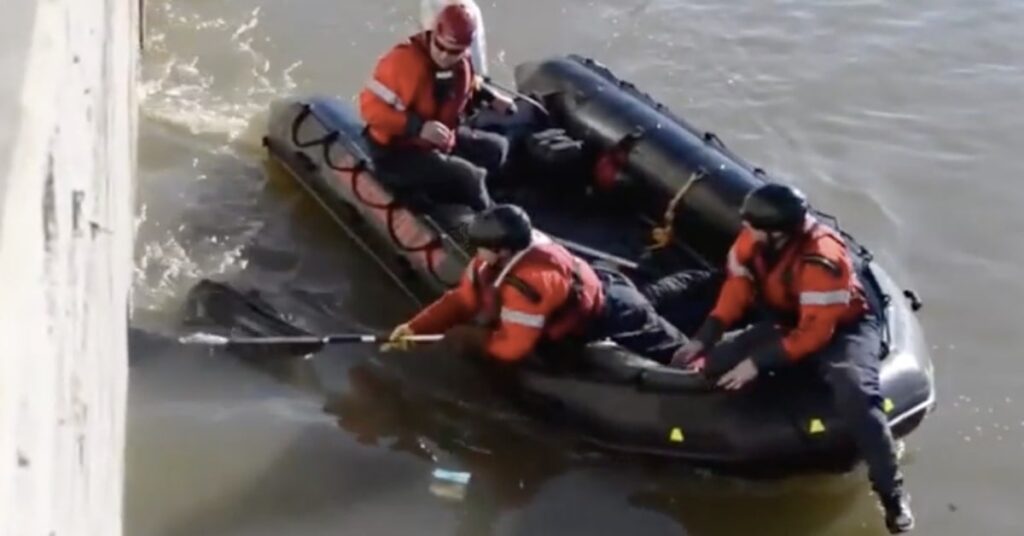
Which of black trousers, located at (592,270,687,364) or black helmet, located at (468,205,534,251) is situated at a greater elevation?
black helmet, located at (468,205,534,251)

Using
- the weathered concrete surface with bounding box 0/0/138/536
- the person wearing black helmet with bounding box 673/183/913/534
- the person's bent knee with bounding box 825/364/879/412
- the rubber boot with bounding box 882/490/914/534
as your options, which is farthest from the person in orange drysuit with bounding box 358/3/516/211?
the weathered concrete surface with bounding box 0/0/138/536

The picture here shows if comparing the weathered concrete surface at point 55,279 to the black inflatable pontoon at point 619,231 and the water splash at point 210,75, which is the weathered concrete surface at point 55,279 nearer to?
the black inflatable pontoon at point 619,231

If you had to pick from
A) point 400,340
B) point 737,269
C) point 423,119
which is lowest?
point 400,340

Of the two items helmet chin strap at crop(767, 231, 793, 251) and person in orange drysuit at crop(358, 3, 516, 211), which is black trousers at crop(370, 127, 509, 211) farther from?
helmet chin strap at crop(767, 231, 793, 251)

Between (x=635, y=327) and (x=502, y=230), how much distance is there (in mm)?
780

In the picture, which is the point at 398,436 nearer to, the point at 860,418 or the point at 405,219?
the point at 405,219

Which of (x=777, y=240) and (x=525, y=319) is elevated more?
(x=777, y=240)

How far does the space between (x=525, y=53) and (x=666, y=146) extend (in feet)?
9.56

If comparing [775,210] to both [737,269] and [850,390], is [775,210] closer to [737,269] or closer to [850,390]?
[737,269]

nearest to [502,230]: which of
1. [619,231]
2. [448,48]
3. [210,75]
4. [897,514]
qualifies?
[448,48]

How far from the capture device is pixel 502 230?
585 cm

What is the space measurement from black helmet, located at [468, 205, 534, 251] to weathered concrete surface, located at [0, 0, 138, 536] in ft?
6.62

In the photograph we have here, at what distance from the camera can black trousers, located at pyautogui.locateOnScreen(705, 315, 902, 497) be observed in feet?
17.8

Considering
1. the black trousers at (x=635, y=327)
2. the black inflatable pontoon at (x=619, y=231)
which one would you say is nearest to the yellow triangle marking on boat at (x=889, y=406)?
the black inflatable pontoon at (x=619, y=231)
